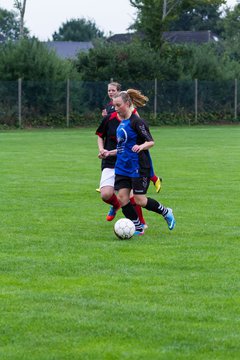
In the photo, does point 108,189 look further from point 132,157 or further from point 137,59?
point 137,59

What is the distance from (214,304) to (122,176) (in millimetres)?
4131

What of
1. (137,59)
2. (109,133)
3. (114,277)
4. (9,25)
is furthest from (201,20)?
(114,277)

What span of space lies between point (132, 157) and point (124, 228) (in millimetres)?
921

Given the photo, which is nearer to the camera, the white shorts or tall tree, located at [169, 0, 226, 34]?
the white shorts

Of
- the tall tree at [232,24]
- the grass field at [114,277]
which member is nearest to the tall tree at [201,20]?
the tall tree at [232,24]

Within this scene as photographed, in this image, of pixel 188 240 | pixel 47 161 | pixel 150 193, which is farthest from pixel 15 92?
pixel 188 240

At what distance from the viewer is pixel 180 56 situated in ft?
161

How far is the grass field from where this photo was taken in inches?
248

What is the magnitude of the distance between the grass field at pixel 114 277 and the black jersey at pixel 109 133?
0.79 m

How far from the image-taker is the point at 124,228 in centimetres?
1082

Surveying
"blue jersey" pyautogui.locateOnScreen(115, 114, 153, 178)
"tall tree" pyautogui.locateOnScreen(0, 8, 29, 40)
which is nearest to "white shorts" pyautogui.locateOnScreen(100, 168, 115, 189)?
"blue jersey" pyautogui.locateOnScreen(115, 114, 153, 178)

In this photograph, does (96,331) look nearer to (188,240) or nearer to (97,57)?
(188,240)

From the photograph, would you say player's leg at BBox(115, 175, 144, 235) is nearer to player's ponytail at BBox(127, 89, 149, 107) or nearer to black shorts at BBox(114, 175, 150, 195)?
black shorts at BBox(114, 175, 150, 195)

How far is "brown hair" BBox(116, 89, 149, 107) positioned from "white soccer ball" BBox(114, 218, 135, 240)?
1391 mm
